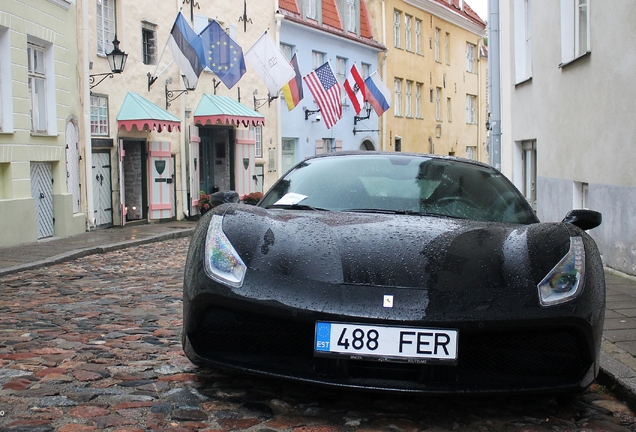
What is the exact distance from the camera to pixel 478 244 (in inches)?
160

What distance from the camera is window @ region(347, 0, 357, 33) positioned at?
122ft

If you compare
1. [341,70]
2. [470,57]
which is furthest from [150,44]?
[470,57]

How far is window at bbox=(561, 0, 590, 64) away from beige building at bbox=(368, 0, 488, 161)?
26.3 metres

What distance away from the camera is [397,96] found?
40.9 meters

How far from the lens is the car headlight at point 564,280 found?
3746 millimetres

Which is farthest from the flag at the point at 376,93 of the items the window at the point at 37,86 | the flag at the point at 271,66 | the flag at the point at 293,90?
the window at the point at 37,86

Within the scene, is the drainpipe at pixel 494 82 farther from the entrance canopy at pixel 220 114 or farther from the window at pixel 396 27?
the window at pixel 396 27

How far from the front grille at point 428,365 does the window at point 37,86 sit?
1372cm

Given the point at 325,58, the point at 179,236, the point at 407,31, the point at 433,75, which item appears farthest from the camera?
the point at 433,75

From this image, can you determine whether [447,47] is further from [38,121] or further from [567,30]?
[567,30]

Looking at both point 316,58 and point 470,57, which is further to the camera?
point 470,57

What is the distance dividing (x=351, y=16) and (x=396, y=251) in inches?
1377

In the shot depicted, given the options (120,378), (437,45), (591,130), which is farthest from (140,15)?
(437,45)

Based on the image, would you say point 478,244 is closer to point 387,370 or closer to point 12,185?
point 387,370
